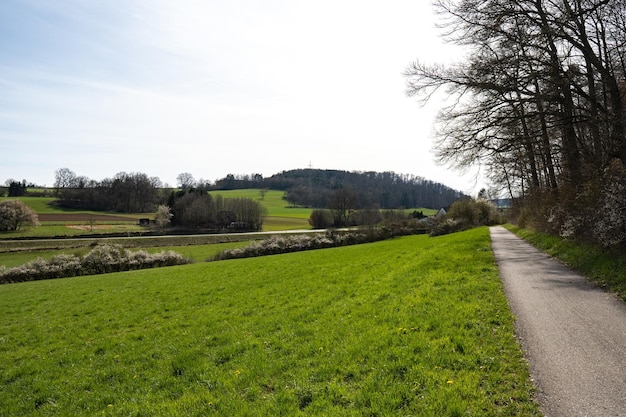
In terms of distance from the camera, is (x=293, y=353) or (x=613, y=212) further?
(x=613, y=212)

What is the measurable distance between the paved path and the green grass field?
0.29m

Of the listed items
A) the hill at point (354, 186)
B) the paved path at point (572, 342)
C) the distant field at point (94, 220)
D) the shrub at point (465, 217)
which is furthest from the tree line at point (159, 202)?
the paved path at point (572, 342)

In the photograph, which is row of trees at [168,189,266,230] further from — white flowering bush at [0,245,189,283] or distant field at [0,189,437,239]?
white flowering bush at [0,245,189,283]

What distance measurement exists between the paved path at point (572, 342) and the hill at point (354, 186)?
12565 cm

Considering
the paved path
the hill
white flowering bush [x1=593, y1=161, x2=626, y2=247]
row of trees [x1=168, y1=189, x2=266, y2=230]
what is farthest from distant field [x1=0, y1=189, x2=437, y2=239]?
white flowering bush [x1=593, y1=161, x2=626, y2=247]

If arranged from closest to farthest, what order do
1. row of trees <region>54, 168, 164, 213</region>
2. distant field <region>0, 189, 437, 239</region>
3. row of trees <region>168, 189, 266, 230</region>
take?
1. distant field <region>0, 189, 437, 239</region>
2. row of trees <region>168, 189, 266, 230</region>
3. row of trees <region>54, 168, 164, 213</region>

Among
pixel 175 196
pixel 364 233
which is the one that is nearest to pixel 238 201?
pixel 175 196

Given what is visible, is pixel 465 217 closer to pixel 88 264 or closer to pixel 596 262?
pixel 596 262

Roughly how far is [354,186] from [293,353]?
154m

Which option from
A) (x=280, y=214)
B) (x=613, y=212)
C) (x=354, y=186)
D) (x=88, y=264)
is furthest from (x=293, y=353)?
(x=354, y=186)

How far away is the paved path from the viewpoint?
427 cm

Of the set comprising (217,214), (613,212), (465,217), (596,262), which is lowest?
(596,262)

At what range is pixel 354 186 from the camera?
15962cm

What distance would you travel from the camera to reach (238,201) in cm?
9106
